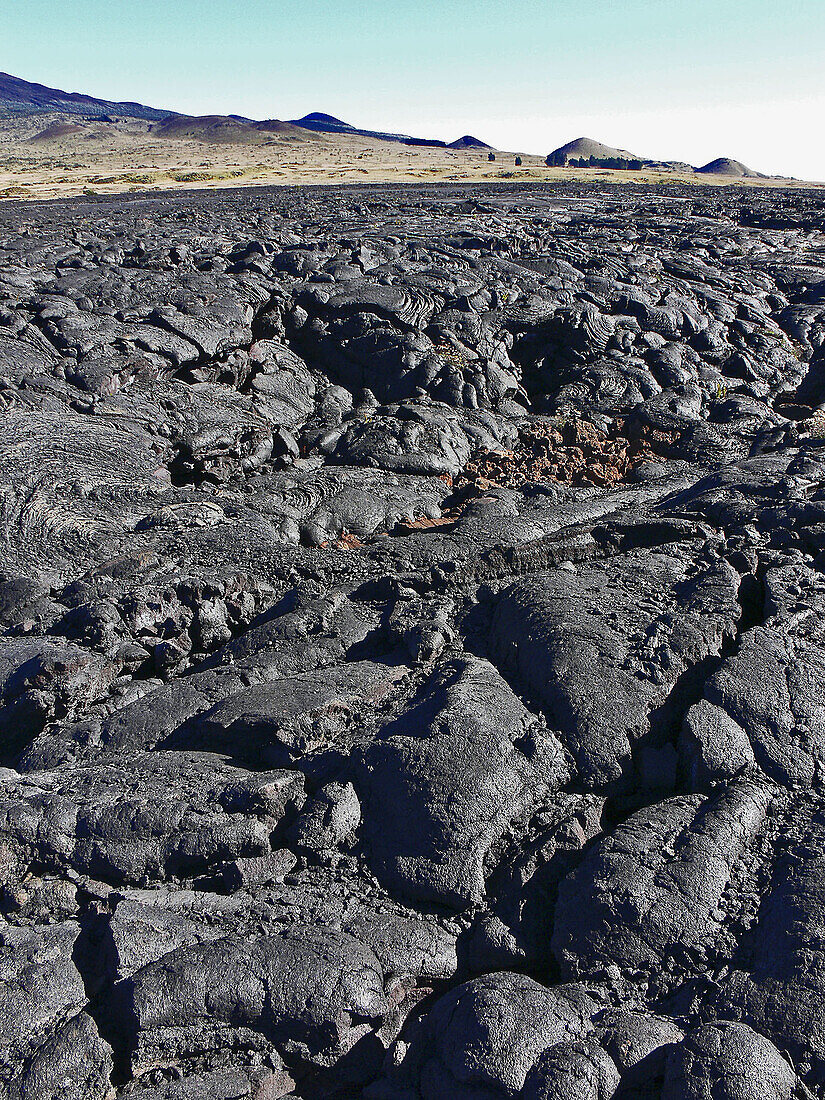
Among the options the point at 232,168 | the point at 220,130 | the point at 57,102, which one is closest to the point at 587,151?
the point at 220,130

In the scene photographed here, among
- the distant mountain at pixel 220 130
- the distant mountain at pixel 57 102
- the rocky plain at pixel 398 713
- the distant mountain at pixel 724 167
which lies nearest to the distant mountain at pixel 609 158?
the distant mountain at pixel 724 167

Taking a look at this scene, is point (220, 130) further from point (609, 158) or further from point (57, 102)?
point (57, 102)

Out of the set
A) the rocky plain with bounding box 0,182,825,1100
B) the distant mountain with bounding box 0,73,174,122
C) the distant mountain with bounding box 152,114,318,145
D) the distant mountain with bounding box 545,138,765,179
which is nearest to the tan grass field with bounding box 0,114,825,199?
the distant mountain with bounding box 152,114,318,145

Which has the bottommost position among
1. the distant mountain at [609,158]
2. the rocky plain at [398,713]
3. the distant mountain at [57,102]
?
the rocky plain at [398,713]

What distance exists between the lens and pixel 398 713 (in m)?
3.60

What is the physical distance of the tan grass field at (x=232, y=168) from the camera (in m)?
22.8

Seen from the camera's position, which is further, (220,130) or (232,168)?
(220,130)

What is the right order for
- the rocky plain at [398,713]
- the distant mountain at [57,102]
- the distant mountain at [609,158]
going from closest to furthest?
the rocky plain at [398,713]
the distant mountain at [609,158]
the distant mountain at [57,102]

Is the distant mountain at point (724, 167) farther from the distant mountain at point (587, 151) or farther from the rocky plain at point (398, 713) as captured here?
the rocky plain at point (398, 713)

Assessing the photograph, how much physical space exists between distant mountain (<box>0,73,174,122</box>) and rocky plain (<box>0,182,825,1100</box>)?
11134 cm

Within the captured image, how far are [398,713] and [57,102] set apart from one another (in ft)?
424

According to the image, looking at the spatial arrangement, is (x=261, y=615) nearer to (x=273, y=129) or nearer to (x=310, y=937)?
(x=310, y=937)

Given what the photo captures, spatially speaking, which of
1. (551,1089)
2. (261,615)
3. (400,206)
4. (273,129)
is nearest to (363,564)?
(261,615)

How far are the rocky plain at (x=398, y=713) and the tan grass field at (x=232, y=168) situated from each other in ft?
52.0
